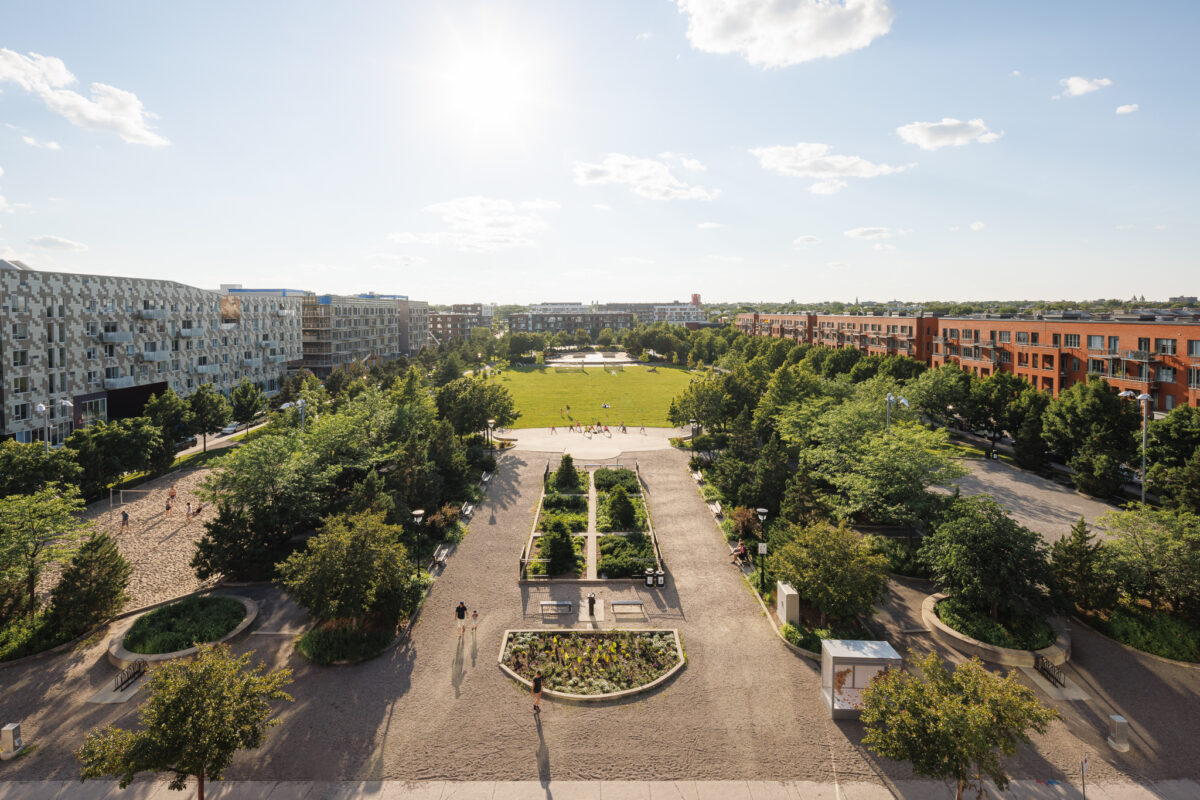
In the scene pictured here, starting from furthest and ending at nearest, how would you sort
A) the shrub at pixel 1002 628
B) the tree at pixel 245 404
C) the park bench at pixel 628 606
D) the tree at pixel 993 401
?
the tree at pixel 245 404 < the tree at pixel 993 401 < the park bench at pixel 628 606 < the shrub at pixel 1002 628

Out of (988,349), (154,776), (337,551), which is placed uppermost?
(988,349)

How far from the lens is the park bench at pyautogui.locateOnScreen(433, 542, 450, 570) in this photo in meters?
31.4

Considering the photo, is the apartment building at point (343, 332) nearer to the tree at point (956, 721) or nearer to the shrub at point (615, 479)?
the shrub at point (615, 479)

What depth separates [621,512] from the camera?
120 ft

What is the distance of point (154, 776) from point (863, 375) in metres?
77.8

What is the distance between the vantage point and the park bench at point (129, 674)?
68.4ft

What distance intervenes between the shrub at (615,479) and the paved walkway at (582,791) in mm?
27363

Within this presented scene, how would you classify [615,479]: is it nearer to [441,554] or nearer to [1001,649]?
[441,554]

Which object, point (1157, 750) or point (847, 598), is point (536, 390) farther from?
point (1157, 750)

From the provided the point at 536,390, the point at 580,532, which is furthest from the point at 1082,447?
the point at 536,390

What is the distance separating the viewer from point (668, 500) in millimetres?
42719

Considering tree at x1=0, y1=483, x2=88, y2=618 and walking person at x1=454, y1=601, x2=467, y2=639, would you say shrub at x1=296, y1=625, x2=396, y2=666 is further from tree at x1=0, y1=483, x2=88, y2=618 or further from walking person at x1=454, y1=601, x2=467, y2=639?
tree at x1=0, y1=483, x2=88, y2=618

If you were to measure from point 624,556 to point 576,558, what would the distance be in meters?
2.63

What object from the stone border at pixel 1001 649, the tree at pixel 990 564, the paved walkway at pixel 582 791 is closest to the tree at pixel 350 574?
the paved walkway at pixel 582 791
